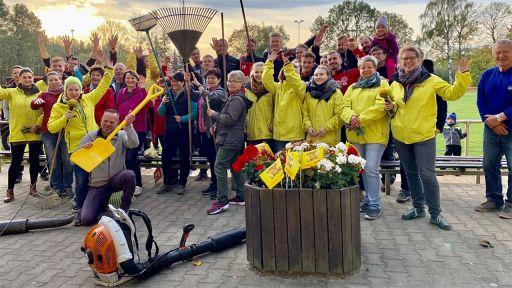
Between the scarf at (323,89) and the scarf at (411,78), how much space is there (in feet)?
2.58

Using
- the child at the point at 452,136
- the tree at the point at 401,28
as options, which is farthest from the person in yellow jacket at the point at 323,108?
the tree at the point at 401,28

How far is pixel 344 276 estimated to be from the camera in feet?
13.0

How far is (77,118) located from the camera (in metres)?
6.30

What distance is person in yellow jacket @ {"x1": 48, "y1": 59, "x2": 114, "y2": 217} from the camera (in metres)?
6.16

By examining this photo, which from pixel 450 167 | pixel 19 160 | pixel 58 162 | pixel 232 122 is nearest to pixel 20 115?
pixel 19 160

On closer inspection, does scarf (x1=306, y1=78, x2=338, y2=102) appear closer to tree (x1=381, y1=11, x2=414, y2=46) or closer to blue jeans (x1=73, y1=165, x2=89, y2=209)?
blue jeans (x1=73, y1=165, x2=89, y2=209)

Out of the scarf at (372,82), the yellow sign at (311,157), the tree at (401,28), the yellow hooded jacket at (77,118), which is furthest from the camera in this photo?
the tree at (401,28)

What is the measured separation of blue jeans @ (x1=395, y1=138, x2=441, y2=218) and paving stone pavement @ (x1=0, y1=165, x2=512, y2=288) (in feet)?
0.92

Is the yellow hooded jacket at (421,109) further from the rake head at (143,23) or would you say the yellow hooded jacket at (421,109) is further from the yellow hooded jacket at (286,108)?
the rake head at (143,23)

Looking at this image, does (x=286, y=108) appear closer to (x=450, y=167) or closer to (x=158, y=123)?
(x=158, y=123)

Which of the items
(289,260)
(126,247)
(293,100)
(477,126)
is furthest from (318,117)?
(477,126)

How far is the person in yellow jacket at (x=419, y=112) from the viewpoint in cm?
507

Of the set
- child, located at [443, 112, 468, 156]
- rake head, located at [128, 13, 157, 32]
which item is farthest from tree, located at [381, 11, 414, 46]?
rake head, located at [128, 13, 157, 32]

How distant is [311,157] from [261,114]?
2289 mm
